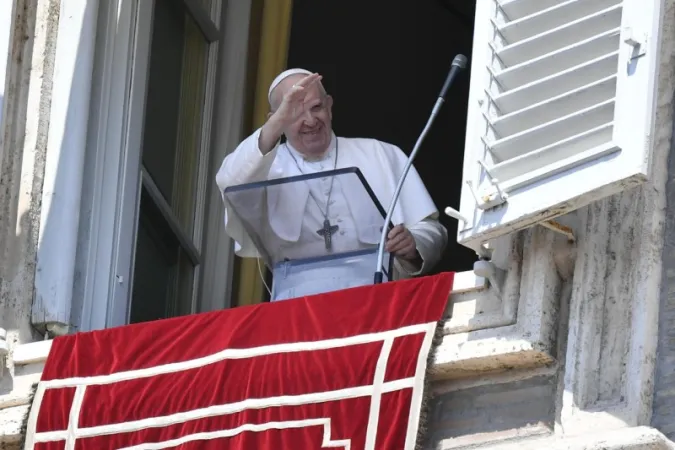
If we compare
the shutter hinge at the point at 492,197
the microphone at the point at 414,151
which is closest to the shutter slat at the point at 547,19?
the microphone at the point at 414,151

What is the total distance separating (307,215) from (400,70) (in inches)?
108

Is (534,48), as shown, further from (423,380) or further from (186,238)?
(186,238)

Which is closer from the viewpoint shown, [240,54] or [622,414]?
[622,414]

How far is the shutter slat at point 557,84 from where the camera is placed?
626 centimetres

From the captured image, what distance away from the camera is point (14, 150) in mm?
7160

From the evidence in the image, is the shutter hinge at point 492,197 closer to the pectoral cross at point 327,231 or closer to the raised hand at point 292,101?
the raised hand at point 292,101

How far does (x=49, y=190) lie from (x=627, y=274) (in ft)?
5.49

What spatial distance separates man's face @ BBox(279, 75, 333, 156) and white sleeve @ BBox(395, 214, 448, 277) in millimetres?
419

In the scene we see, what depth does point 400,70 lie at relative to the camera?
10.0 m

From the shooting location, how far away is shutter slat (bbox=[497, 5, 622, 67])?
6.34 m

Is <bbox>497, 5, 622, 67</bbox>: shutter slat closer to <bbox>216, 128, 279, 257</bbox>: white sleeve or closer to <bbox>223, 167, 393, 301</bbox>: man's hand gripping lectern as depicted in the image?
<bbox>223, 167, 393, 301</bbox>: man's hand gripping lectern

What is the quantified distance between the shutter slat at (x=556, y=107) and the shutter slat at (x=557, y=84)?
0.03m

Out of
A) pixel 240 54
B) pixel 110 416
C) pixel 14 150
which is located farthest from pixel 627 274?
pixel 240 54

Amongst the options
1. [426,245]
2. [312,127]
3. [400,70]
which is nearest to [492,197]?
[426,245]
